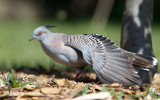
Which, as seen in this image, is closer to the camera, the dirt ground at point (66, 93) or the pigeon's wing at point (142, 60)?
the dirt ground at point (66, 93)

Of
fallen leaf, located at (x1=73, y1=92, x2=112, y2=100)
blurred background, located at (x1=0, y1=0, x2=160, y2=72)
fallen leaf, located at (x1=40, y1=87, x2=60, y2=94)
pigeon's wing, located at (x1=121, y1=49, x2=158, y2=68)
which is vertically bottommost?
fallen leaf, located at (x1=73, y1=92, x2=112, y2=100)

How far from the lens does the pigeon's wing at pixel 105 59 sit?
4.94 metres

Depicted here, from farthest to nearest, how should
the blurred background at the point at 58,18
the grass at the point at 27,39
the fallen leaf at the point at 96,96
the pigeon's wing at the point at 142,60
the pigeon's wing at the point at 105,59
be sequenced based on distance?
the blurred background at the point at 58,18, the grass at the point at 27,39, the pigeon's wing at the point at 142,60, the pigeon's wing at the point at 105,59, the fallen leaf at the point at 96,96

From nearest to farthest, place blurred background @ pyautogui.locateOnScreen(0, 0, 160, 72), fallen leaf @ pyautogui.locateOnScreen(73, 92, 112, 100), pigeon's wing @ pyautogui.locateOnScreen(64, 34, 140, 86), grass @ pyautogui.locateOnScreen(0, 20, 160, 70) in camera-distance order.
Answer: fallen leaf @ pyautogui.locateOnScreen(73, 92, 112, 100), pigeon's wing @ pyautogui.locateOnScreen(64, 34, 140, 86), grass @ pyautogui.locateOnScreen(0, 20, 160, 70), blurred background @ pyautogui.locateOnScreen(0, 0, 160, 72)

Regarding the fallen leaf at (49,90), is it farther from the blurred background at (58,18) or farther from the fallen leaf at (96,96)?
the blurred background at (58,18)

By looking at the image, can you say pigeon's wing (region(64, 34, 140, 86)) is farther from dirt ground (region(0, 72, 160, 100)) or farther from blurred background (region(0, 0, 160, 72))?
blurred background (region(0, 0, 160, 72))

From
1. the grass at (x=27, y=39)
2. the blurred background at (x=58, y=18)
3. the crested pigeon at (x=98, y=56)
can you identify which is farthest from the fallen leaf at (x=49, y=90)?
the blurred background at (x=58, y=18)

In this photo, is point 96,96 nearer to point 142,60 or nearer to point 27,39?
point 142,60

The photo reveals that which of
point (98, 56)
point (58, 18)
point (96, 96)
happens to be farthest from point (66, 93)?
point (58, 18)

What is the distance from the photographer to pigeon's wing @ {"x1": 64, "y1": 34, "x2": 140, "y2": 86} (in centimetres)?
494

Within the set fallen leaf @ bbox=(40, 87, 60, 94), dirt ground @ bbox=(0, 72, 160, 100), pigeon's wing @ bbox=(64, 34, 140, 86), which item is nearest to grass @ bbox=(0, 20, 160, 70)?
pigeon's wing @ bbox=(64, 34, 140, 86)

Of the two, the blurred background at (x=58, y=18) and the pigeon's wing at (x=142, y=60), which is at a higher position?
the blurred background at (x=58, y=18)

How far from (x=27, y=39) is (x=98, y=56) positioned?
24.8ft

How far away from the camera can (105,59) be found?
17.1 ft
